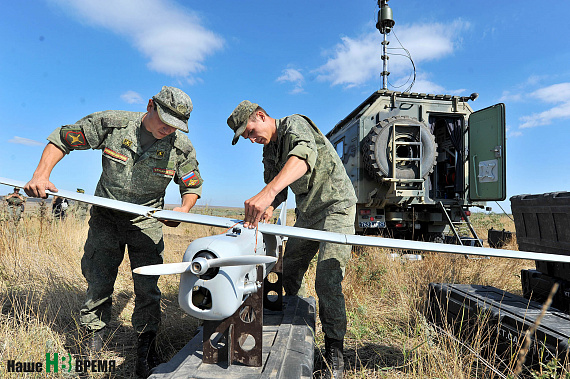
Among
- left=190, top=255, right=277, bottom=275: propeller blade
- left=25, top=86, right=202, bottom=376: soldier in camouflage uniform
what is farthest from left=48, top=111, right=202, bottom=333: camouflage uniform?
left=190, top=255, right=277, bottom=275: propeller blade

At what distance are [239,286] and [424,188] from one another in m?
5.81

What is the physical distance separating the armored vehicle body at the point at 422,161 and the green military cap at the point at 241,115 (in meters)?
4.09

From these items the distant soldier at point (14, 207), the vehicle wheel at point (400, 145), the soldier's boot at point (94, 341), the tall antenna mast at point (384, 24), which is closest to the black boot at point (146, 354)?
the soldier's boot at point (94, 341)

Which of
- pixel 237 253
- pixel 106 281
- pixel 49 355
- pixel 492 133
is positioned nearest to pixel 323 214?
pixel 237 253

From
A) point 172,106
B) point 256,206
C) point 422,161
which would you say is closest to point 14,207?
point 172,106

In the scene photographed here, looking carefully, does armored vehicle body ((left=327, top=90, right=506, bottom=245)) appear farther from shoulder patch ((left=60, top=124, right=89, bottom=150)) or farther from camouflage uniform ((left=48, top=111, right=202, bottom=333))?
shoulder patch ((left=60, top=124, right=89, bottom=150))

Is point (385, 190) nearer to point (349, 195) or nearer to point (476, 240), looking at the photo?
point (476, 240)

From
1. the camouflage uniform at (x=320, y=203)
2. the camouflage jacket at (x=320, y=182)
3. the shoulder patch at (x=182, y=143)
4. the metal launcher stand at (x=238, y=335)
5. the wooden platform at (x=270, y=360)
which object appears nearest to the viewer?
the wooden platform at (x=270, y=360)

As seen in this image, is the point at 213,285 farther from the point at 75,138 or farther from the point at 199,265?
the point at 75,138

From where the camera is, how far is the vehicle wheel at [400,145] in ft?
21.0

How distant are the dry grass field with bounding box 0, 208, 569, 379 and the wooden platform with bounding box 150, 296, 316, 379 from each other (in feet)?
1.72

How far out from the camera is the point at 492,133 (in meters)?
6.33

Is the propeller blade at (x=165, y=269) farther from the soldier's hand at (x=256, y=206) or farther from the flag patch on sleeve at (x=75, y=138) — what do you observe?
the flag patch on sleeve at (x=75, y=138)

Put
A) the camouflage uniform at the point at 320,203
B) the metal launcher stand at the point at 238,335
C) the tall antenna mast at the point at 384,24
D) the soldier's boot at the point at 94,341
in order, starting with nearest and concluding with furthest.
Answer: the metal launcher stand at the point at 238,335, the camouflage uniform at the point at 320,203, the soldier's boot at the point at 94,341, the tall antenna mast at the point at 384,24
